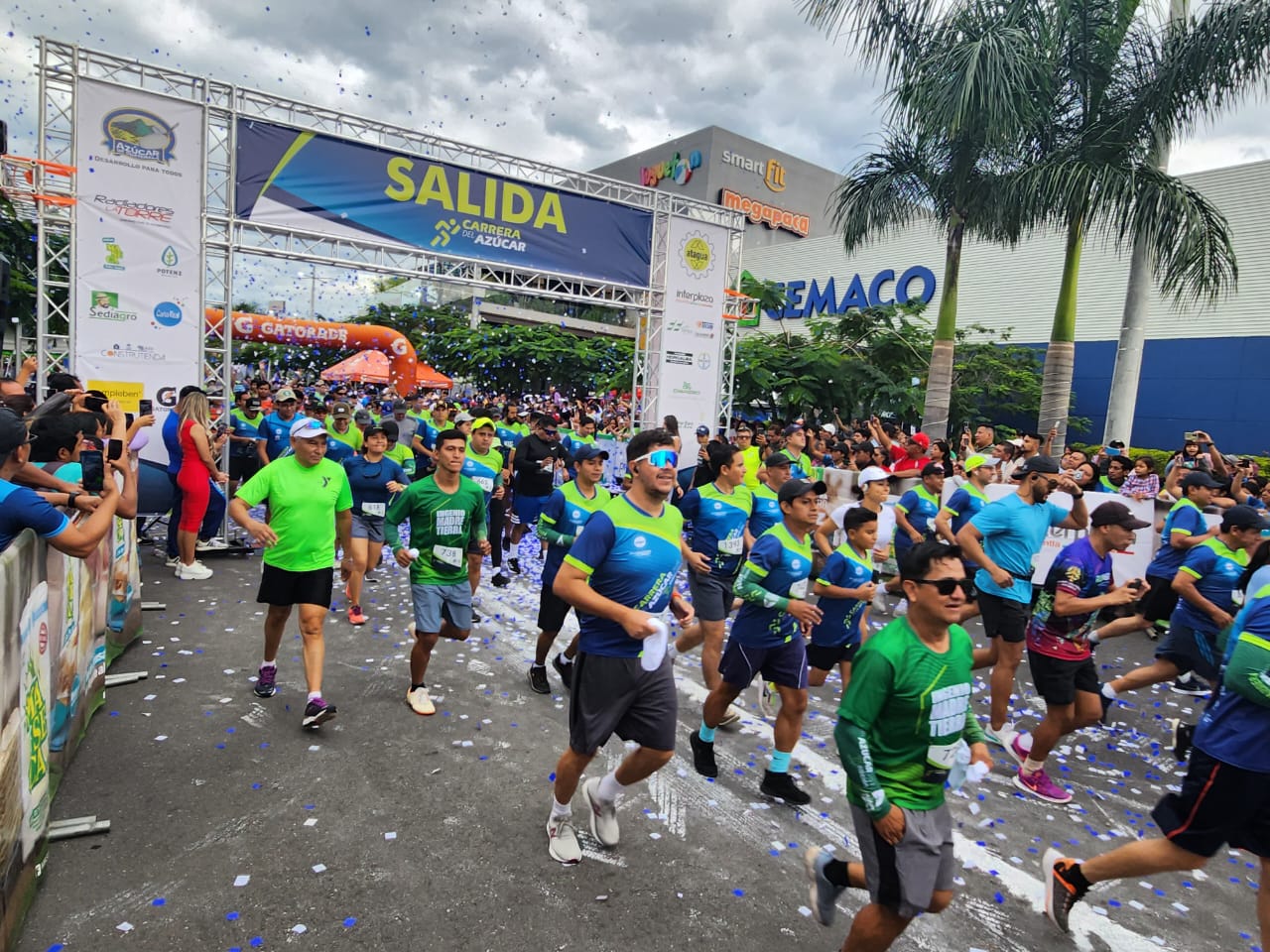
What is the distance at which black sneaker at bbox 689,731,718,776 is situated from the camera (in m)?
4.47

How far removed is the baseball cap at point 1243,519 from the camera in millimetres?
4871

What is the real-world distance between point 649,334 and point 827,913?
39.3ft

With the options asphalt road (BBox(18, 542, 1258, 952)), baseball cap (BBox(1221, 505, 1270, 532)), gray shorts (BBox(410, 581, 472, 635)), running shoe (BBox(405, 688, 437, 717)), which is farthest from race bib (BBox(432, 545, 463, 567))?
baseball cap (BBox(1221, 505, 1270, 532))

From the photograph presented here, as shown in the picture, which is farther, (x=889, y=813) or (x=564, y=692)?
(x=564, y=692)

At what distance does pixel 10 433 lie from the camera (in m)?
3.11

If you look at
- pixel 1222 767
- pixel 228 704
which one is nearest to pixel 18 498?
pixel 228 704

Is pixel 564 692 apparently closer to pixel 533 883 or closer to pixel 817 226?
pixel 533 883

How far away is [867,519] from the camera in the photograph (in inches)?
180

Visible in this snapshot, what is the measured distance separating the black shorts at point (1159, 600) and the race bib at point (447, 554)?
5.61 m

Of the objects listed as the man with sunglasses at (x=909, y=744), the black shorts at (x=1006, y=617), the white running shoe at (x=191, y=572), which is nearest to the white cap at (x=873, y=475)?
the black shorts at (x=1006, y=617)

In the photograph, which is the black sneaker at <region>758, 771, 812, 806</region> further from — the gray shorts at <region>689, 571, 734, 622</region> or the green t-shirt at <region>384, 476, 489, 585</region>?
the green t-shirt at <region>384, 476, 489, 585</region>

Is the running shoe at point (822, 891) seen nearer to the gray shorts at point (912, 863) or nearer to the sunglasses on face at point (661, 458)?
the gray shorts at point (912, 863)

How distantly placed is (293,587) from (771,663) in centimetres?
308

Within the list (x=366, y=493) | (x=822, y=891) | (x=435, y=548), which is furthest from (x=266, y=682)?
(x=822, y=891)
